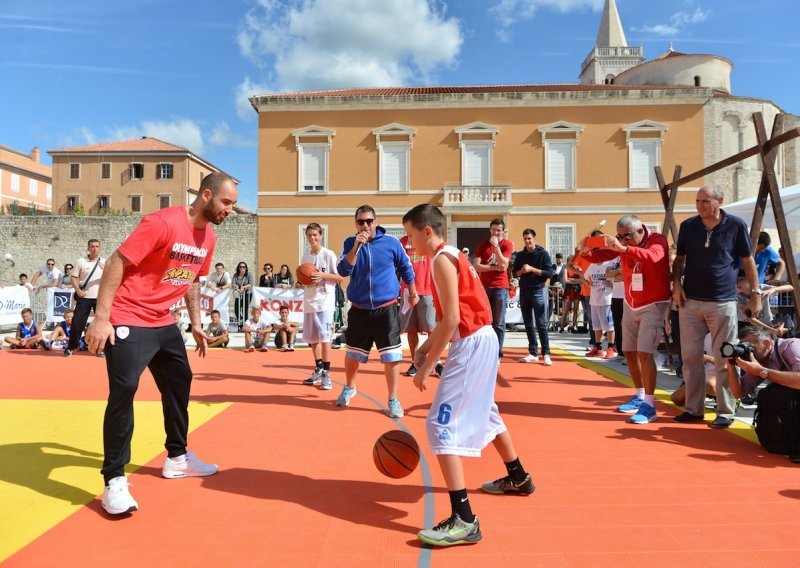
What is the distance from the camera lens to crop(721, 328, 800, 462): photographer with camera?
443 centimetres

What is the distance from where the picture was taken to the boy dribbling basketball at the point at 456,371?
9.99 feet

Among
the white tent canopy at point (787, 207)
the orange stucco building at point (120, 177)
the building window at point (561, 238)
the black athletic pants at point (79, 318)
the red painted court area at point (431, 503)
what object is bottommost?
the red painted court area at point (431, 503)

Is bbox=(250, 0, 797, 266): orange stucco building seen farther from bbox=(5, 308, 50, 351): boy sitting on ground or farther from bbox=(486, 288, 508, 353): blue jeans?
bbox=(486, 288, 508, 353): blue jeans

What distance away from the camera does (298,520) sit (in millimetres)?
3326

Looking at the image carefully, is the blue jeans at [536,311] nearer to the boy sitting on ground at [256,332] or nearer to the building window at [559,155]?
the boy sitting on ground at [256,332]

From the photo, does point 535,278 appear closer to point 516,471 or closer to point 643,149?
point 516,471

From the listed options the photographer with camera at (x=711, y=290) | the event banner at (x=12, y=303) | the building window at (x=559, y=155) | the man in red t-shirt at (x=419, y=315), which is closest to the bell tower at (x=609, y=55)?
the building window at (x=559, y=155)

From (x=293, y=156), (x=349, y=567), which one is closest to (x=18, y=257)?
(x=293, y=156)

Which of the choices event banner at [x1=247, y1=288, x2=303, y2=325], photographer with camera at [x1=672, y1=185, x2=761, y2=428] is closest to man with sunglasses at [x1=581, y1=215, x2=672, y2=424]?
photographer with camera at [x1=672, y1=185, x2=761, y2=428]

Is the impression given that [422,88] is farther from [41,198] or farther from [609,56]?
[41,198]

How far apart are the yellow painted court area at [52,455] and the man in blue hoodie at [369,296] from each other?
1.63 m

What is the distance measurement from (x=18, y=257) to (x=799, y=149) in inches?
2192

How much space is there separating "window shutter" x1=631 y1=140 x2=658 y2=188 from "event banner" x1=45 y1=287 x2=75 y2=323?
26.7 m

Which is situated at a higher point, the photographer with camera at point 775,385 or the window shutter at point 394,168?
the window shutter at point 394,168
